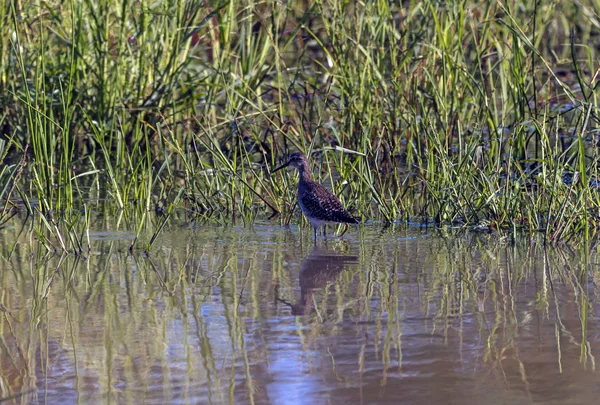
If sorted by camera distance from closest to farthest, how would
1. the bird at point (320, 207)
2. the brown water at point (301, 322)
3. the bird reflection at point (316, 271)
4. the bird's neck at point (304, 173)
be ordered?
1. the brown water at point (301, 322)
2. the bird reflection at point (316, 271)
3. the bird at point (320, 207)
4. the bird's neck at point (304, 173)

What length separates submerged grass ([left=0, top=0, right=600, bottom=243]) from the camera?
635 centimetres

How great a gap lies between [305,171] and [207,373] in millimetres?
3447

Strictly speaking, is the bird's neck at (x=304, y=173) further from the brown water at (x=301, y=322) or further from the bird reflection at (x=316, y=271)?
the bird reflection at (x=316, y=271)

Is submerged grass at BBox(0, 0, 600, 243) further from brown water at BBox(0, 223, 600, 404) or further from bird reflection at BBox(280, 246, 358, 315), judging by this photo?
bird reflection at BBox(280, 246, 358, 315)

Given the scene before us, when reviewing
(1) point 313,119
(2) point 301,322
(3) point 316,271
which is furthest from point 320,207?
(1) point 313,119

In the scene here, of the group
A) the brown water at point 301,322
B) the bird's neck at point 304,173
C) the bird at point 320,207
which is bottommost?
the brown water at point 301,322

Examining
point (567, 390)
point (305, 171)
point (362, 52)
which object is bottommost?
point (567, 390)

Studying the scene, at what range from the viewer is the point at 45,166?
22.1ft

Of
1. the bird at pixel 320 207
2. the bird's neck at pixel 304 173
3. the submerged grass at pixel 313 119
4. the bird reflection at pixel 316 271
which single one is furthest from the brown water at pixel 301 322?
the bird's neck at pixel 304 173

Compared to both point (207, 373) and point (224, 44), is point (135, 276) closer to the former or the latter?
point (207, 373)

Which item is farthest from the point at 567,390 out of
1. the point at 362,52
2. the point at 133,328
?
the point at 362,52

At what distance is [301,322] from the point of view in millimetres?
4496

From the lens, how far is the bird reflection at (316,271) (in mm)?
4816

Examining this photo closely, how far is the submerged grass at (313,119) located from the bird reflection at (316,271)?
2.49 feet
